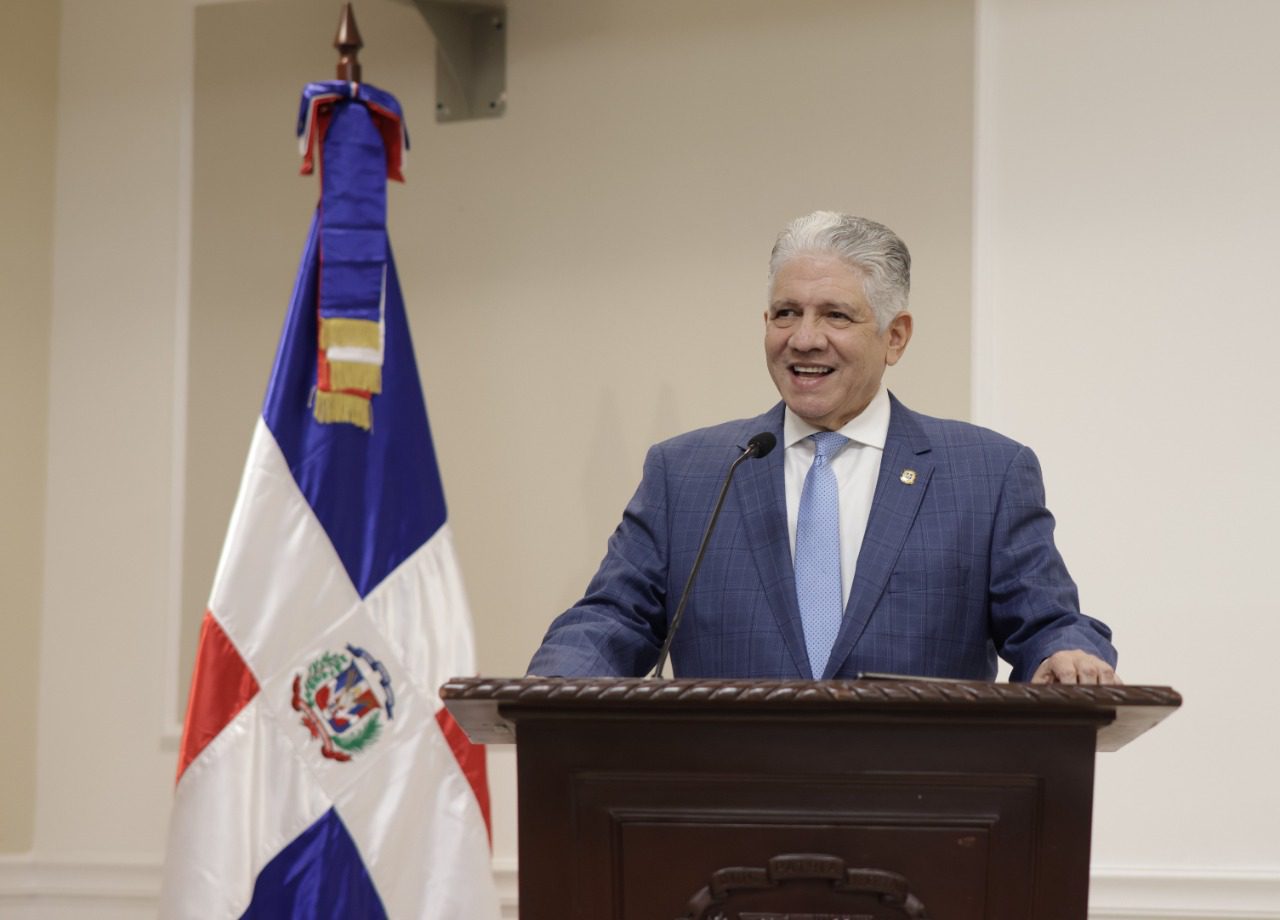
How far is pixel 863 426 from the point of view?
2.50 metres

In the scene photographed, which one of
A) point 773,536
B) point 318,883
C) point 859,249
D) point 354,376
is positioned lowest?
point 318,883

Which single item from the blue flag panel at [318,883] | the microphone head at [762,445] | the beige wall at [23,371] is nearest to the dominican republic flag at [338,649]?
the blue flag panel at [318,883]

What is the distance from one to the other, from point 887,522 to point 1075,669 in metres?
0.47

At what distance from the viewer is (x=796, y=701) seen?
1.67 metres

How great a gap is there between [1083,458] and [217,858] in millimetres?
2163

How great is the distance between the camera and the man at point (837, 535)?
2301 millimetres

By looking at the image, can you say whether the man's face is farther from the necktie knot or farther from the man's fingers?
the man's fingers

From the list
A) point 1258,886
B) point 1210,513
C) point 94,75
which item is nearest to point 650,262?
point 1210,513

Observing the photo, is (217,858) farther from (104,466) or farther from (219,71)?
(219,71)

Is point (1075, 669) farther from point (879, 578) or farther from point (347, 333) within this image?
point (347, 333)

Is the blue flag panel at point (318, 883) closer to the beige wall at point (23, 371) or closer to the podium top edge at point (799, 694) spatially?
the beige wall at point (23, 371)

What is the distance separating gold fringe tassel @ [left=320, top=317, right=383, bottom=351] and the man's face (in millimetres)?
1319

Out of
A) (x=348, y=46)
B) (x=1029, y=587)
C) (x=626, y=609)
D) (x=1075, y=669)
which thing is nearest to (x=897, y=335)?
(x=1029, y=587)

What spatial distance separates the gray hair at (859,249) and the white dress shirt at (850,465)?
16cm
